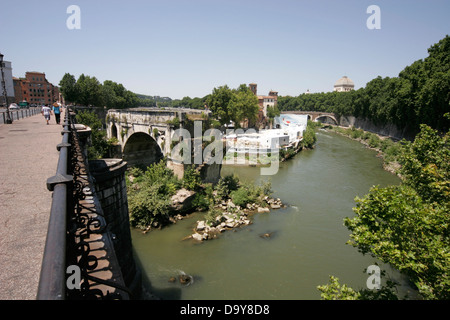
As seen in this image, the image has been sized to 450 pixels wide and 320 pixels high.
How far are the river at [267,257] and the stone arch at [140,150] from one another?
10.3 metres

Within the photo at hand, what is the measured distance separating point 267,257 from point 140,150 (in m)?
17.5

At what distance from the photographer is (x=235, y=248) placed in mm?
14523

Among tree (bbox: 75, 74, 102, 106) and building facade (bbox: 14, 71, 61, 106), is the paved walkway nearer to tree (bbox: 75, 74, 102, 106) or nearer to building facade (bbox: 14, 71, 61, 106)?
tree (bbox: 75, 74, 102, 106)

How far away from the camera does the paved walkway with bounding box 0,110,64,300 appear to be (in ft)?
9.27

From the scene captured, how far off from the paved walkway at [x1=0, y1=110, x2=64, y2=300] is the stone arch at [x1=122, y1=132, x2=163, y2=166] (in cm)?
1543

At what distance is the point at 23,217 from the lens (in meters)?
4.18

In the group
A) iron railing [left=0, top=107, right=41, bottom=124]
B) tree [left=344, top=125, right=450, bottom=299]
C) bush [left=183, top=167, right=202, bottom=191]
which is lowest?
bush [left=183, top=167, right=202, bottom=191]

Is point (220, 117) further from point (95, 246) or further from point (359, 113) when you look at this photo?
point (95, 246)

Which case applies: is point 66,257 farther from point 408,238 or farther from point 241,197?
point 241,197

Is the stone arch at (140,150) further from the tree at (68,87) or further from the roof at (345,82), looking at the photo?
the roof at (345,82)
